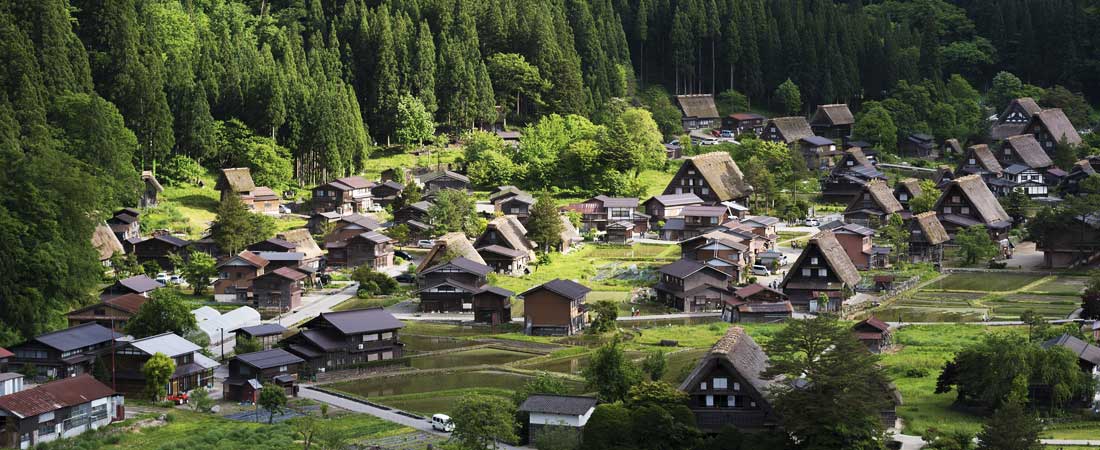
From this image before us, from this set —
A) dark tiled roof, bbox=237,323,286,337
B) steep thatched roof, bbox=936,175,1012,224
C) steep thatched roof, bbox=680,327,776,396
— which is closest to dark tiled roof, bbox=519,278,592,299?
dark tiled roof, bbox=237,323,286,337

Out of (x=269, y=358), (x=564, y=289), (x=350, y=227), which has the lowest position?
(x=269, y=358)

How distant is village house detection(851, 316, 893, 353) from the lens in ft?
132

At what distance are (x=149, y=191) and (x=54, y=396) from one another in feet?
90.3

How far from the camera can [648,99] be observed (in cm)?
8575

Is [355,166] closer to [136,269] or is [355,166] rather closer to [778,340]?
[136,269]

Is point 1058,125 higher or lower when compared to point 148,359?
higher

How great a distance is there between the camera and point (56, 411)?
33.3 meters

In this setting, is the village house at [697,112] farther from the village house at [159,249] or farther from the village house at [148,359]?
the village house at [148,359]

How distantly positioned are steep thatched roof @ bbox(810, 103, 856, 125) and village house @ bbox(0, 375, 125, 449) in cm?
5495

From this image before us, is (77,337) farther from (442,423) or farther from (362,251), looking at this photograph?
(362,251)

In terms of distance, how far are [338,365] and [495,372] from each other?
4.49 m

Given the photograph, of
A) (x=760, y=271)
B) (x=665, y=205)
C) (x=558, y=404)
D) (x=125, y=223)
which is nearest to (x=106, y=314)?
(x=125, y=223)

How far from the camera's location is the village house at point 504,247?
5331 centimetres

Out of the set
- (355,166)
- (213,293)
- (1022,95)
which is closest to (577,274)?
(213,293)
